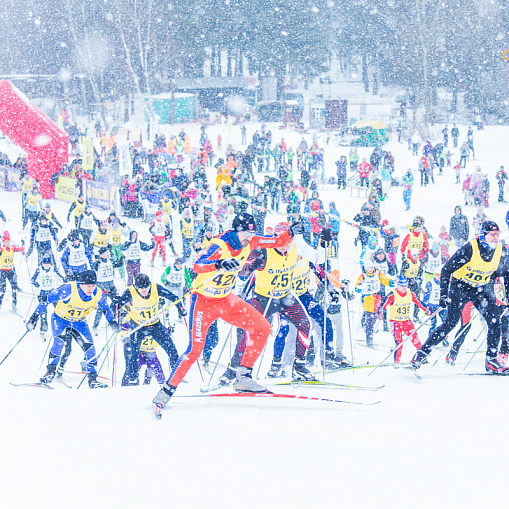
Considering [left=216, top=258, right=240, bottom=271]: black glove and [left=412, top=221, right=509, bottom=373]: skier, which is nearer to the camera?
[left=216, top=258, right=240, bottom=271]: black glove

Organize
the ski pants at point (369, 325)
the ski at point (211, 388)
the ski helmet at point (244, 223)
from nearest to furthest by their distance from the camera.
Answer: the ski helmet at point (244, 223) → the ski at point (211, 388) → the ski pants at point (369, 325)

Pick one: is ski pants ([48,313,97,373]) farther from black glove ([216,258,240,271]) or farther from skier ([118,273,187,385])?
black glove ([216,258,240,271])

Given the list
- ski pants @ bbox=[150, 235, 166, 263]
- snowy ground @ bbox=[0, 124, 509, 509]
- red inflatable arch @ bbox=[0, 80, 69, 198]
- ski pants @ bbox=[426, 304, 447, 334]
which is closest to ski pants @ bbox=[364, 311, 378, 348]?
ski pants @ bbox=[426, 304, 447, 334]

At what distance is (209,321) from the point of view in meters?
4.95

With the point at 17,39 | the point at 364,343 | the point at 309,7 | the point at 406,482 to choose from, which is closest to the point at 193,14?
Result: the point at 309,7

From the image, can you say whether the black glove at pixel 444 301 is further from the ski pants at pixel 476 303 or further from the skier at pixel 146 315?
the skier at pixel 146 315

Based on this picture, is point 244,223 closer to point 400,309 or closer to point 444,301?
point 444,301

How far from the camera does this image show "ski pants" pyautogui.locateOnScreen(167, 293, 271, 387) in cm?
490

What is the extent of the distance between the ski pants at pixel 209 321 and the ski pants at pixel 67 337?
237 centimetres

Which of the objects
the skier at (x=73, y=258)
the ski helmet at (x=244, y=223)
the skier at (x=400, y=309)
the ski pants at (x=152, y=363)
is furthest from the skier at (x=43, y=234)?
the ski helmet at (x=244, y=223)

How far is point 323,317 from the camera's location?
6109 millimetres

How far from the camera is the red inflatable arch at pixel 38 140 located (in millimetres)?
21000

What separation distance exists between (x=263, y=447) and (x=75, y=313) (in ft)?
11.7

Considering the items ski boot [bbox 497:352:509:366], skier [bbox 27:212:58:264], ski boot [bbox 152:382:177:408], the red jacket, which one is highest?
the red jacket
